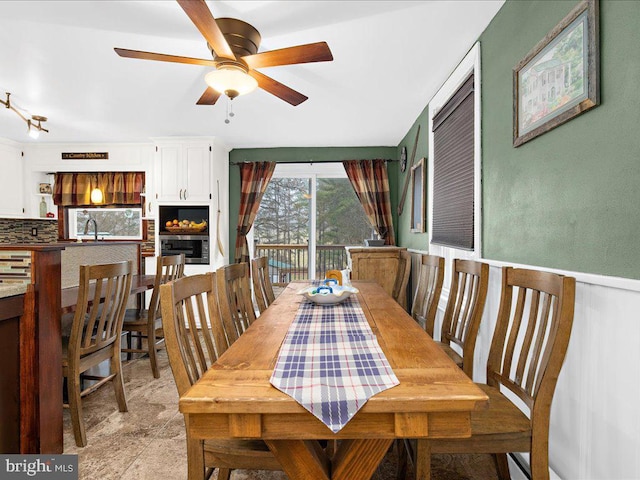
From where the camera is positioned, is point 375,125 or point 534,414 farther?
point 375,125

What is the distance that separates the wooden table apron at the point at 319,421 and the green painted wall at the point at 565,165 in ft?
2.43

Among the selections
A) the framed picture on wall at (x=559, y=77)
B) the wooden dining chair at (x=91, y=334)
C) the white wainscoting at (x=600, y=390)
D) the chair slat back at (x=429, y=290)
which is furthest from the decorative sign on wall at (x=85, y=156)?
the white wainscoting at (x=600, y=390)

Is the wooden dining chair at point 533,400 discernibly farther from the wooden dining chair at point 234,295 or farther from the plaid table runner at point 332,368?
the wooden dining chair at point 234,295

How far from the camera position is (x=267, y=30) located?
85.8 inches

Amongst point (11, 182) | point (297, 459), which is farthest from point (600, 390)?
point (11, 182)

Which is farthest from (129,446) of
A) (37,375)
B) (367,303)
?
(367,303)

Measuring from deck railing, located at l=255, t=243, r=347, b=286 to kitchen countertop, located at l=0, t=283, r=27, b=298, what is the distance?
145 inches

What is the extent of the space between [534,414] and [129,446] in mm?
2028

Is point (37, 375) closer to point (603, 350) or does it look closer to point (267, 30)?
point (267, 30)

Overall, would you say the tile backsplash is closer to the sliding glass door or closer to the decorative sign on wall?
the decorative sign on wall

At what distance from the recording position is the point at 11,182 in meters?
4.82

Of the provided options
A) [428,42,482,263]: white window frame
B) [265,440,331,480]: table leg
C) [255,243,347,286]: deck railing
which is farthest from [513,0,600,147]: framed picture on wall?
[255,243,347,286]: deck railing

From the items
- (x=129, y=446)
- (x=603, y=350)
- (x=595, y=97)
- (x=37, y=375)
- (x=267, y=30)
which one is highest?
(x=267, y=30)

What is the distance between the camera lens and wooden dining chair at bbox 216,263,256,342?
167 cm
